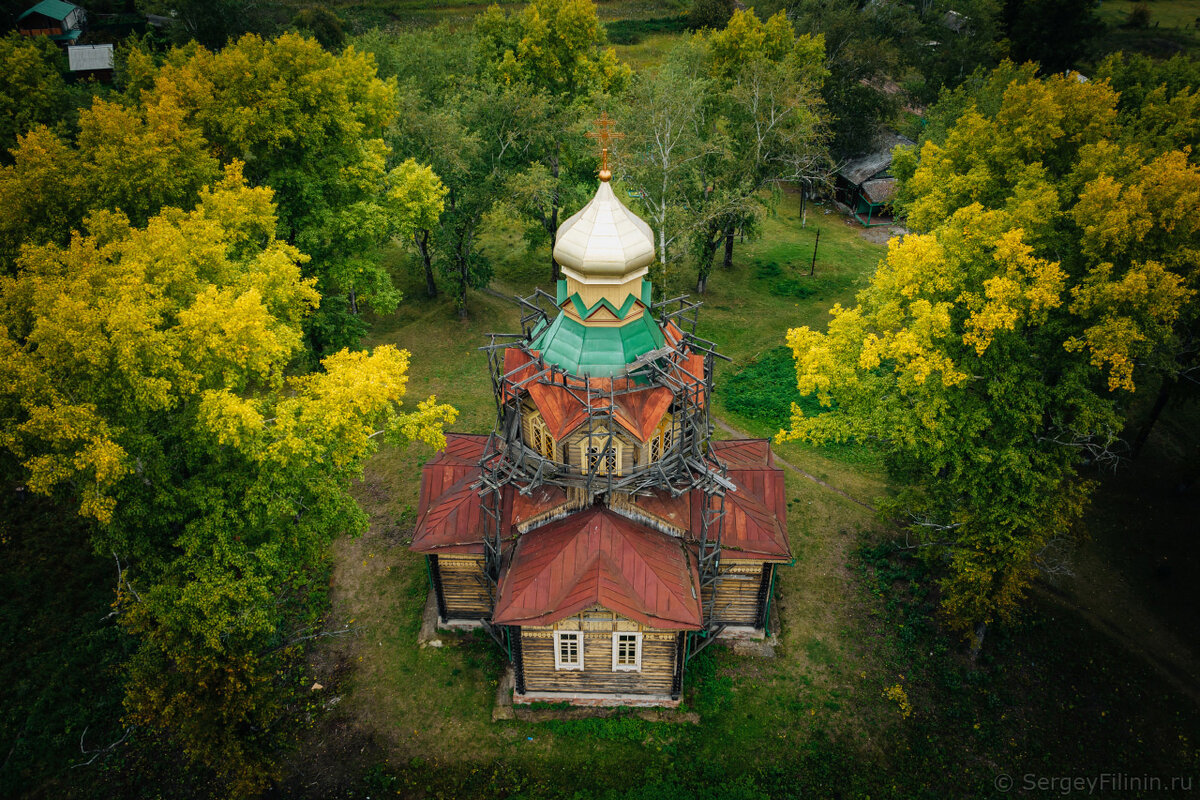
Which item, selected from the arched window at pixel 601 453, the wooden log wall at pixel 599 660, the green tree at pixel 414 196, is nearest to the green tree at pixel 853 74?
the green tree at pixel 414 196

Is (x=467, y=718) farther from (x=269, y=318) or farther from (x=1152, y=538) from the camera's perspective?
(x=1152, y=538)

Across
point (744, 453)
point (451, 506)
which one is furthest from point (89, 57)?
point (744, 453)

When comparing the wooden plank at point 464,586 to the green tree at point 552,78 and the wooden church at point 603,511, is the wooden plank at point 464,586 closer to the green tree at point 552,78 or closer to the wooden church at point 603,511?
the wooden church at point 603,511

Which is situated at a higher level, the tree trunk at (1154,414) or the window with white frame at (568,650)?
the tree trunk at (1154,414)

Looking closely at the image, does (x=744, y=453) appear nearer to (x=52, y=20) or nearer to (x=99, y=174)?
(x=99, y=174)

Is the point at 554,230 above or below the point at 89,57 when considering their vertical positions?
below
